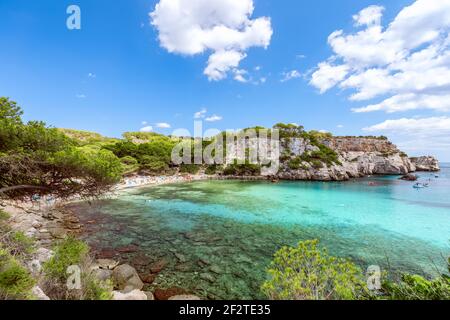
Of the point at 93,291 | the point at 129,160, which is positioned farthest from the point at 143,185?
the point at 93,291

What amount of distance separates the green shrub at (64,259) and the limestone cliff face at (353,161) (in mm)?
42620

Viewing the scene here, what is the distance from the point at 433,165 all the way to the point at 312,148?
61.6 m

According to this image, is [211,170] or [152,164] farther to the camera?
[211,170]

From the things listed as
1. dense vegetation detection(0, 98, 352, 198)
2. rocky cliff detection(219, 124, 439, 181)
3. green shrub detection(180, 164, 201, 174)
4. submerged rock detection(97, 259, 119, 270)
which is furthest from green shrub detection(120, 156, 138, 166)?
submerged rock detection(97, 259, 119, 270)

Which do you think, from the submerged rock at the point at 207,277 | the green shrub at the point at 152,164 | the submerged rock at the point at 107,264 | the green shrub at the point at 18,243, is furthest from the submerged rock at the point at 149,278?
the green shrub at the point at 152,164

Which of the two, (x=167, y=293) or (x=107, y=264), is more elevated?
(x=107, y=264)

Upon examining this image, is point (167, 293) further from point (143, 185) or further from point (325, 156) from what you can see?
point (325, 156)

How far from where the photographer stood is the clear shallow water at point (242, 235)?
7246mm

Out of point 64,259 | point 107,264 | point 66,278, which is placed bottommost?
point 107,264

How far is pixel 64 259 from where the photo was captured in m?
4.50

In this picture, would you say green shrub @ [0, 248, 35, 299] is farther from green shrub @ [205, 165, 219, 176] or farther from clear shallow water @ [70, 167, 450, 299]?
green shrub @ [205, 165, 219, 176]

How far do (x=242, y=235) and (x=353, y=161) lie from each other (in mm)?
57972

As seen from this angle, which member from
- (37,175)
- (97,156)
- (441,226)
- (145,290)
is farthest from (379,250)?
(37,175)
